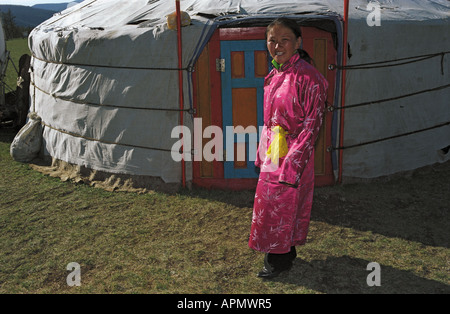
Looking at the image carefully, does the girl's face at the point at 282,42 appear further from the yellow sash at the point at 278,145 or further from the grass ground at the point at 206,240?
the grass ground at the point at 206,240

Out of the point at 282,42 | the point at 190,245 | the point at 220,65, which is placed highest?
the point at 282,42

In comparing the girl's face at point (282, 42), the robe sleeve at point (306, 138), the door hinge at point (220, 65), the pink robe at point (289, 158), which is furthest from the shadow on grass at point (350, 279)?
the door hinge at point (220, 65)

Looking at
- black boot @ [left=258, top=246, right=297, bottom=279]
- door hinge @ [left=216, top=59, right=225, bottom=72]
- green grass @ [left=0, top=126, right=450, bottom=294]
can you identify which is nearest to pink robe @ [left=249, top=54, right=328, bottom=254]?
black boot @ [left=258, top=246, right=297, bottom=279]

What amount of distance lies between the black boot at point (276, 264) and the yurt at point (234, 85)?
1673 mm

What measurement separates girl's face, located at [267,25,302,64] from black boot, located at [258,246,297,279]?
126 cm

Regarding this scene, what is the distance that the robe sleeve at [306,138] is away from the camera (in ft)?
8.94

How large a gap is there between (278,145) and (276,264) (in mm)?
835

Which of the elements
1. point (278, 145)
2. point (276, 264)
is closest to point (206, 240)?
point (276, 264)

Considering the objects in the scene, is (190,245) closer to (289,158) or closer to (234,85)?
(289,158)

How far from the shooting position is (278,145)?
9.43 feet

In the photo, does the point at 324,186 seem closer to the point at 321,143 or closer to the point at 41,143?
the point at 321,143

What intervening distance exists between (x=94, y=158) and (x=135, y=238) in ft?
4.97

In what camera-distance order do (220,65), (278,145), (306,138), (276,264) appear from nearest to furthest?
(306,138) < (278,145) < (276,264) < (220,65)
